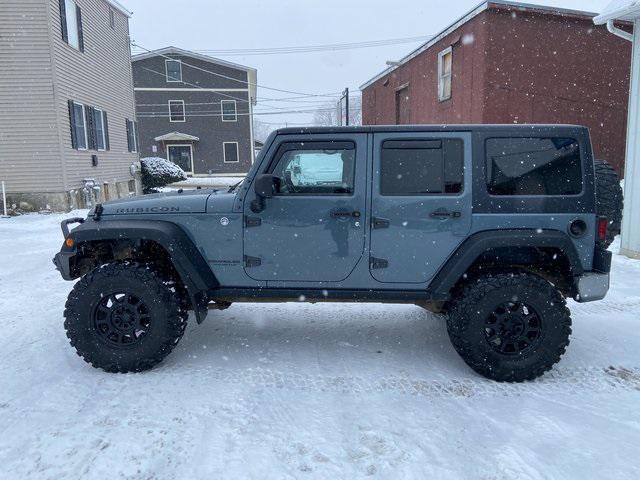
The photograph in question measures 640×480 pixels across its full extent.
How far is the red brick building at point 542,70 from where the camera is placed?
1232cm

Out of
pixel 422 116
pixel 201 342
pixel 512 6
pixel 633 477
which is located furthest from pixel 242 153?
pixel 633 477

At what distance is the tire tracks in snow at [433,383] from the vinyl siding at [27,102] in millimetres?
11878

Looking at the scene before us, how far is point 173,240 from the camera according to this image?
10.7 ft

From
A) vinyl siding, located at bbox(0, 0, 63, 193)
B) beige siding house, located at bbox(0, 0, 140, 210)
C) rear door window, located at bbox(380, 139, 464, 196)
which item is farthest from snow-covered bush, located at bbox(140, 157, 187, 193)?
rear door window, located at bbox(380, 139, 464, 196)

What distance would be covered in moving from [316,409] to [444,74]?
14.6 meters

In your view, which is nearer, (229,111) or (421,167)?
(421,167)

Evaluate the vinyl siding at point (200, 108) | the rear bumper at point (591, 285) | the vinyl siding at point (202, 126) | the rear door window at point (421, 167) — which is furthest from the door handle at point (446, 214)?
the vinyl siding at point (202, 126)

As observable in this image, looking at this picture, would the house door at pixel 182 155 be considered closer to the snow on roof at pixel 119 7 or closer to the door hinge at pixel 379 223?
the snow on roof at pixel 119 7

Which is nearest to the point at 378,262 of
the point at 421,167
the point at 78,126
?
the point at 421,167

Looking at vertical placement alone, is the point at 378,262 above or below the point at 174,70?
below

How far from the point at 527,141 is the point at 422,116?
1466 cm

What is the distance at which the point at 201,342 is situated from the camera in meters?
3.98

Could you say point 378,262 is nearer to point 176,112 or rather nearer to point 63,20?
point 63,20

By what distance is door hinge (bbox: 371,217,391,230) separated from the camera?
10.8ft
